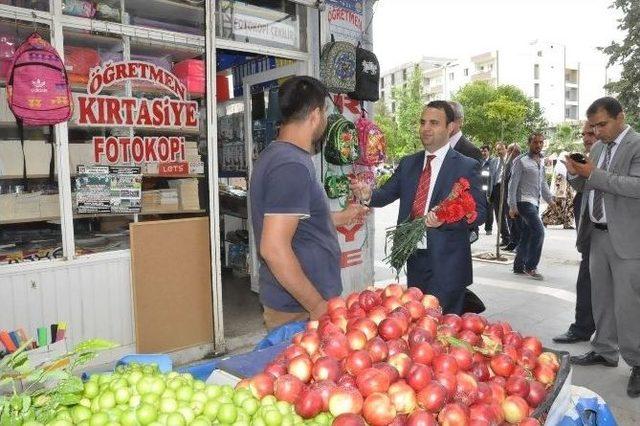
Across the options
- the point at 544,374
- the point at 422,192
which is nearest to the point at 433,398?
the point at 544,374

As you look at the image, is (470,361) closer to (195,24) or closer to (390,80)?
(195,24)

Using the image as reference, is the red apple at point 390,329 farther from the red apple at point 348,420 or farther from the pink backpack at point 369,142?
the pink backpack at point 369,142

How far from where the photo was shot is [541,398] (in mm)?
1745

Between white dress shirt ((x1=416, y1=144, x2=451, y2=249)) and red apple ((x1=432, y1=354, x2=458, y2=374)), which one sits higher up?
white dress shirt ((x1=416, y1=144, x2=451, y2=249))

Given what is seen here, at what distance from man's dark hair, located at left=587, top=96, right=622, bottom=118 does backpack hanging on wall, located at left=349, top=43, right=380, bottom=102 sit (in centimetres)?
225

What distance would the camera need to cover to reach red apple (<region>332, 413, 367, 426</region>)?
139 centimetres

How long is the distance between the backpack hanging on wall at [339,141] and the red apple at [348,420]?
3814mm

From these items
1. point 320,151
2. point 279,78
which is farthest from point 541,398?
point 279,78

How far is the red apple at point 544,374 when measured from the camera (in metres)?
1.88

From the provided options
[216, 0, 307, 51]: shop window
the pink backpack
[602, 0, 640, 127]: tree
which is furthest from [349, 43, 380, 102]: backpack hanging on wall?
[602, 0, 640, 127]: tree

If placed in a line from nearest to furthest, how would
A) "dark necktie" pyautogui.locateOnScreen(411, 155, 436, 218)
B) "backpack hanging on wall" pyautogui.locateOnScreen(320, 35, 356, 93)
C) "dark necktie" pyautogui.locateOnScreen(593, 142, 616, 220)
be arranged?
"dark necktie" pyautogui.locateOnScreen(411, 155, 436, 218)
"dark necktie" pyautogui.locateOnScreen(593, 142, 616, 220)
"backpack hanging on wall" pyautogui.locateOnScreen(320, 35, 356, 93)

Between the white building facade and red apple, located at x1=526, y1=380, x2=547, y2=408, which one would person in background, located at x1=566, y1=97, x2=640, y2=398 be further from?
the white building facade

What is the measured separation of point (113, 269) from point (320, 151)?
2.33 meters

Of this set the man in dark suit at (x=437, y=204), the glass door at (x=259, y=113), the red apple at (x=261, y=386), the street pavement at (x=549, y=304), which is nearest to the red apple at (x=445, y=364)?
the red apple at (x=261, y=386)
